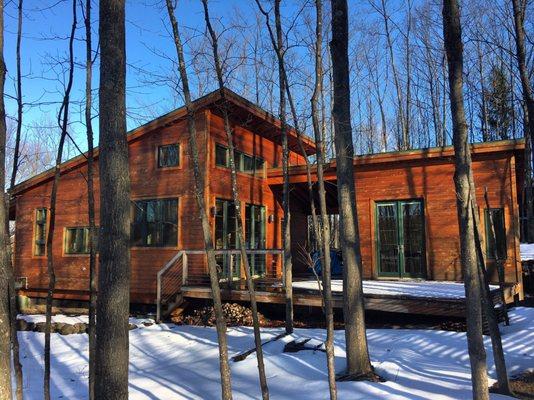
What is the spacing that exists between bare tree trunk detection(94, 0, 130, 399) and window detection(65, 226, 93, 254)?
455 inches

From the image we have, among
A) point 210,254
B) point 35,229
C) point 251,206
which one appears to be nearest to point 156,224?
point 251,206

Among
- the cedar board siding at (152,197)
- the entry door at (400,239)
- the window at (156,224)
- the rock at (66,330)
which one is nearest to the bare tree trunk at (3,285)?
the rock at (66,330)

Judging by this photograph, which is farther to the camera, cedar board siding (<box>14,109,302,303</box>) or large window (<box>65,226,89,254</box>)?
large window (<box>65,226,89,254</box>)

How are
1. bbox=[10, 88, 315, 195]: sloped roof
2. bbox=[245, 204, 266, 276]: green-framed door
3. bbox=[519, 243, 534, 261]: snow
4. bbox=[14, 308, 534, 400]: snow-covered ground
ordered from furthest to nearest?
bbox=[519, 243, 534, 261]: snow, bbox=[245, 204, 266, 276]: green-framed door, bbox=[10, 88, 315, 195]: sloped roof, bbox=[14, 308, 534, 400]: snow-covered ground

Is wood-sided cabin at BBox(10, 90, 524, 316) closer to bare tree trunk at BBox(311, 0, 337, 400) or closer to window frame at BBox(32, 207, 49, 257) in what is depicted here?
window frame at BBox(32, 207, 49, 257)

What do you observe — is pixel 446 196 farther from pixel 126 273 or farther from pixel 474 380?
pixel 126 273

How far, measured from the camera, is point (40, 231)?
1617 centimetres

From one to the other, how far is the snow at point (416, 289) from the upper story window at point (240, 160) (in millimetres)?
4112

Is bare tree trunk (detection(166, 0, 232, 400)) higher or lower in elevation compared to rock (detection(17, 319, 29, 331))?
higher

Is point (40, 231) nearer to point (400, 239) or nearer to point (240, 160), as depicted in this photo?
point (240, 160)

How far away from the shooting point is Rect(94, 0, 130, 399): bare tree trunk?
3932 mm

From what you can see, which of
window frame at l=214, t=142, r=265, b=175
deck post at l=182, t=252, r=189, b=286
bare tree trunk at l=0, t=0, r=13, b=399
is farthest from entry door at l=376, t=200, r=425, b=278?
bare tree trunk at l=0, t=0, r=13, b=399

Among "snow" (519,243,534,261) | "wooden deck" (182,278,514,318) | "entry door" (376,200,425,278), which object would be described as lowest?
"wooden deck" (182,278,514,318)

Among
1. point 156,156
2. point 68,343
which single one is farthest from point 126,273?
point 156,156
